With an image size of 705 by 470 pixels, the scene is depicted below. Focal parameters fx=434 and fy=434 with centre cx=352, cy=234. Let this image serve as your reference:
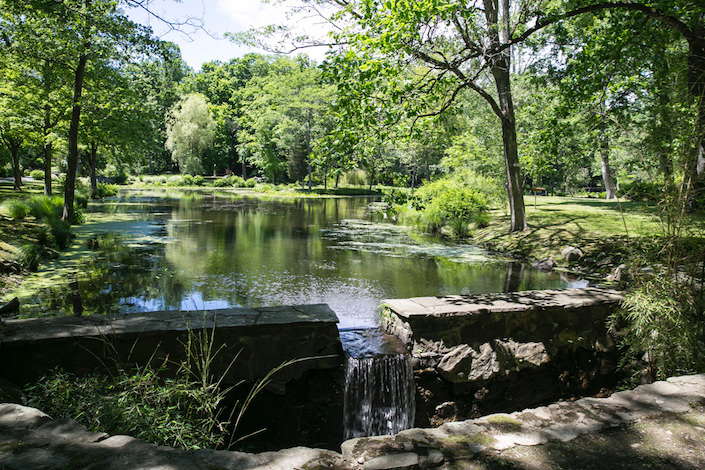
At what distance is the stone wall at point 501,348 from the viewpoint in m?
4.73

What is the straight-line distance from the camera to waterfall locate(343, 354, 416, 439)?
14.4 feet

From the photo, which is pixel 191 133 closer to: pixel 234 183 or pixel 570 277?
pixel 234 183

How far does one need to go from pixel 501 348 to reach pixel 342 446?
2.97m

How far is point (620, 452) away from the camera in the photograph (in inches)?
101

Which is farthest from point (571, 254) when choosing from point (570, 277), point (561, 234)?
point (561, 234)

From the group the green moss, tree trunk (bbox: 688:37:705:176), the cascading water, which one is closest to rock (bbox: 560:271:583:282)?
tree trunk (bbox: 688:37:705:176)

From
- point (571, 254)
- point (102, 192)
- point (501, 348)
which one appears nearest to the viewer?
point (501, 348)

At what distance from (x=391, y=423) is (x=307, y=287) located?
406 centimetres

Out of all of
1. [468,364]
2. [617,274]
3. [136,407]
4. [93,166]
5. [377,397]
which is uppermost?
[93,166]

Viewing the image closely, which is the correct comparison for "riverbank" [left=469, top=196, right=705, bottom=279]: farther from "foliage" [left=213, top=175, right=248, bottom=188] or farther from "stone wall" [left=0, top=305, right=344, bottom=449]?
"foliage" [left=213, top=175, right=248, bottom=188]

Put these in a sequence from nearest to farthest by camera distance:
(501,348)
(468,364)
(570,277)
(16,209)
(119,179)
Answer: (468,364), (501,348), (570,277), (16,209), (119,179)

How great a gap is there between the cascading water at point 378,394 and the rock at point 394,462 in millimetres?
1941

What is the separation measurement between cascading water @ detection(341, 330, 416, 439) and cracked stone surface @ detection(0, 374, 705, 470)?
1.62 meters

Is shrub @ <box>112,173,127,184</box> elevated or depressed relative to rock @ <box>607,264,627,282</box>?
elevated
